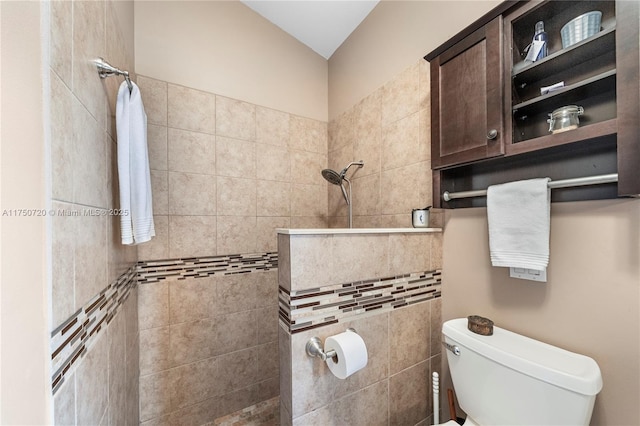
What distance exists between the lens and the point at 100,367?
75 cm

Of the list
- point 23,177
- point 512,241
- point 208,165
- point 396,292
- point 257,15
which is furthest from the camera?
point 257,15

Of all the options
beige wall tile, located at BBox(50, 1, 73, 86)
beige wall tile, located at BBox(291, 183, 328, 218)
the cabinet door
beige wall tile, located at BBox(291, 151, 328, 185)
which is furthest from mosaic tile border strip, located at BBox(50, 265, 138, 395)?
the cabinet door

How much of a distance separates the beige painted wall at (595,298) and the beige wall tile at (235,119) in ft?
5.43

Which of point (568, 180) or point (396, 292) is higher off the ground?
point (568, 180)

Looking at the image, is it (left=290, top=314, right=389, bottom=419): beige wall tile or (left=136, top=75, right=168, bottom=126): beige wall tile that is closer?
(left=290, top=314, right=389, bottom=419): beige wall tile

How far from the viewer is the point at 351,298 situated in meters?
0.96

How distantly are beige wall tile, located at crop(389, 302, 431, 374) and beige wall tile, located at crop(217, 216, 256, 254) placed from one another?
104 cm

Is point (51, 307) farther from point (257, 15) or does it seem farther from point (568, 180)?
point (257, 15)

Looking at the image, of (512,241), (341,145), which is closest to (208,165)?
(341,145)

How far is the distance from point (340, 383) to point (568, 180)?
1.08m

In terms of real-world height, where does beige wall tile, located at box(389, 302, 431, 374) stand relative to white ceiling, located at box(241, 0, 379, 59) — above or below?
below

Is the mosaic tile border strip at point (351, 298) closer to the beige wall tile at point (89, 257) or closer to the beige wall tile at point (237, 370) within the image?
the beige wall tile at point (89, 257)

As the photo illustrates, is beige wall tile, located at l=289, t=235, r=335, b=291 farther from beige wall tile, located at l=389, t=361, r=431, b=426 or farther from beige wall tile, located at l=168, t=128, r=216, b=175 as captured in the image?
beige wall tile, located at l=168, t=128, r=216, b=175

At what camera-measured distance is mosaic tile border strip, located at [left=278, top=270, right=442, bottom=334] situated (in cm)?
84
